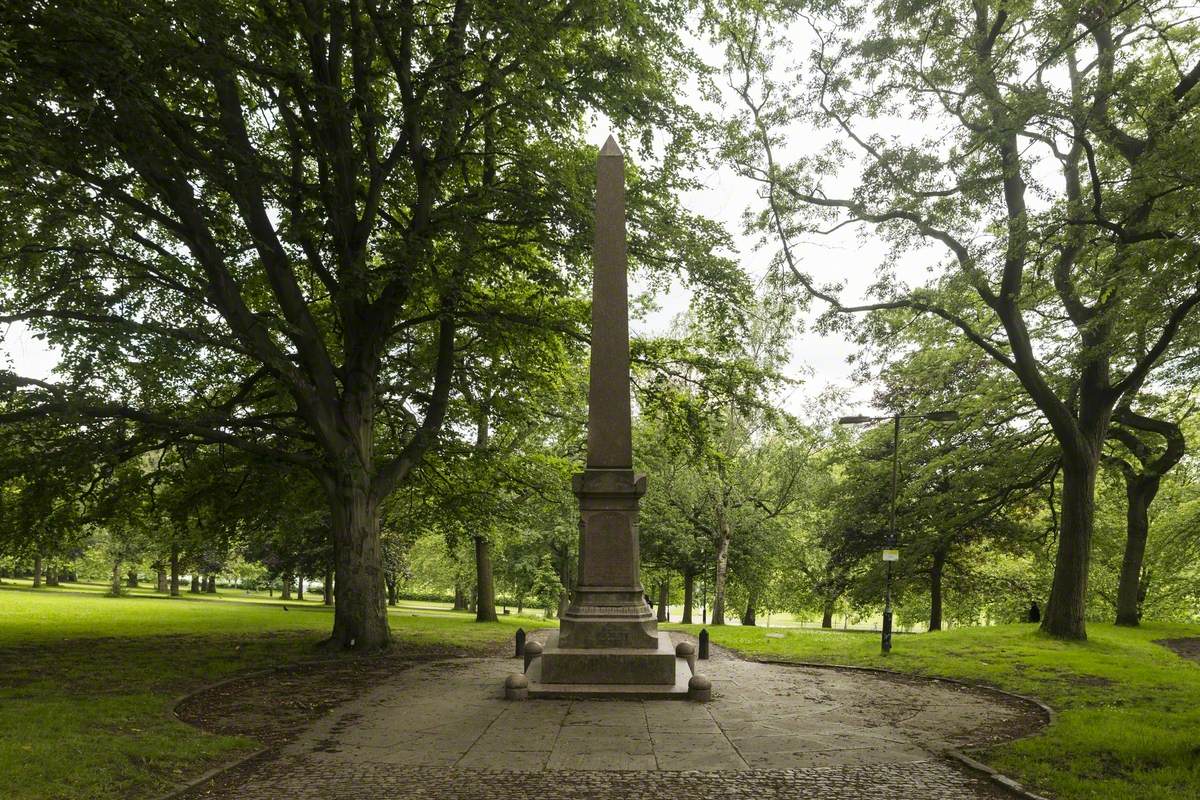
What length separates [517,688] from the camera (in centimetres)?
990

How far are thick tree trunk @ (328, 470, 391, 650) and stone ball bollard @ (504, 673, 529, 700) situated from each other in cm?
555

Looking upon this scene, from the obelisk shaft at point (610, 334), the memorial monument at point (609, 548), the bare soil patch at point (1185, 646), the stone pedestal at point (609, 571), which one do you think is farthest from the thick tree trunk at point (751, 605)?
the obelisk shaft at point (610, 334)

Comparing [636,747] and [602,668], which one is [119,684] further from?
[636,747]

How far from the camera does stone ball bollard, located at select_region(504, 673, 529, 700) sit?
389 inches

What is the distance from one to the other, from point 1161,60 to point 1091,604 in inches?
1044

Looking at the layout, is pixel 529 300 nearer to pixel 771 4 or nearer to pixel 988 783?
pixel 771 4

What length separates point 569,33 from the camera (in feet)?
44.3

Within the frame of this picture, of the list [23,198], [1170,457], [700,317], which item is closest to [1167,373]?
[1170,457]

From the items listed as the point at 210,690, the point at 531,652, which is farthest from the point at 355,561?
the point at 531,652

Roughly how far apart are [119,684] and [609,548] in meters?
6.90

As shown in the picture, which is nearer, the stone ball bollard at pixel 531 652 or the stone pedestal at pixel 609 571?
the stone pedestal at pixel 609 571

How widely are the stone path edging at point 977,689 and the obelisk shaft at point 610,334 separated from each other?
210 inches

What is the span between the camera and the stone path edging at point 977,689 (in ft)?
21.6

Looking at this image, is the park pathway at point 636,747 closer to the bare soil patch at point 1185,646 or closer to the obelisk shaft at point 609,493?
the obelisk shaft at point 609,493
